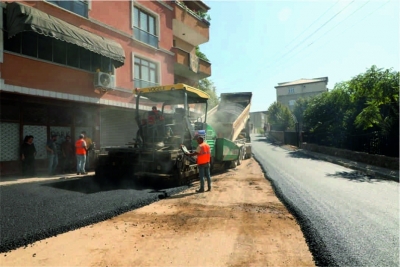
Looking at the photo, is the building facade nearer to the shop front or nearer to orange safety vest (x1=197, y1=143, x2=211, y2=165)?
the shop front

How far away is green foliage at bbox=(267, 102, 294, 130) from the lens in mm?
32188

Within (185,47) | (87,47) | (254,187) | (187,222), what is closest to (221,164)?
(254,187)

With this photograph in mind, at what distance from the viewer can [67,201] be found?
4.83 meters

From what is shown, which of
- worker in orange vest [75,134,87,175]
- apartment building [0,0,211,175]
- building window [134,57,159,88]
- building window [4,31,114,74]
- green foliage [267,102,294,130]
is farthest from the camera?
green foliage [267,102,294,130]

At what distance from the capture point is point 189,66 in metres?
16.4

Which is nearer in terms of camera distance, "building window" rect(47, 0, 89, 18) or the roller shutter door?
"building window" rect(47, 0, 89, 18)

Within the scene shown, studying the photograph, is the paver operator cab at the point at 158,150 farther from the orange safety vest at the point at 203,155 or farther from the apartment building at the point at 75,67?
the apartment building at the point at 75,67

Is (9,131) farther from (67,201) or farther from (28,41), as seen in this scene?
(67,201)

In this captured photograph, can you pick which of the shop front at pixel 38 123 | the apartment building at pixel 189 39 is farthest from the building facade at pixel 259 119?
the shop front at pixel 38 123

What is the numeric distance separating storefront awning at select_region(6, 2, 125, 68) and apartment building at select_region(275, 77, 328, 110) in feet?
148

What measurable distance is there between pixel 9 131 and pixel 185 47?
1328 centimetres

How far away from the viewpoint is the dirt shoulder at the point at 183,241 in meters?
2.82

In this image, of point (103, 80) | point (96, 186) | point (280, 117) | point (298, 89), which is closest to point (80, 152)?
point (96, 186)

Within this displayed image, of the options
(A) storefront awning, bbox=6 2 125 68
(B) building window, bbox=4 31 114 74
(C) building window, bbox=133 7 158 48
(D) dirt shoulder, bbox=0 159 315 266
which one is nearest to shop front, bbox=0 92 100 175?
(B) building window, bbox=4 31 114 74
